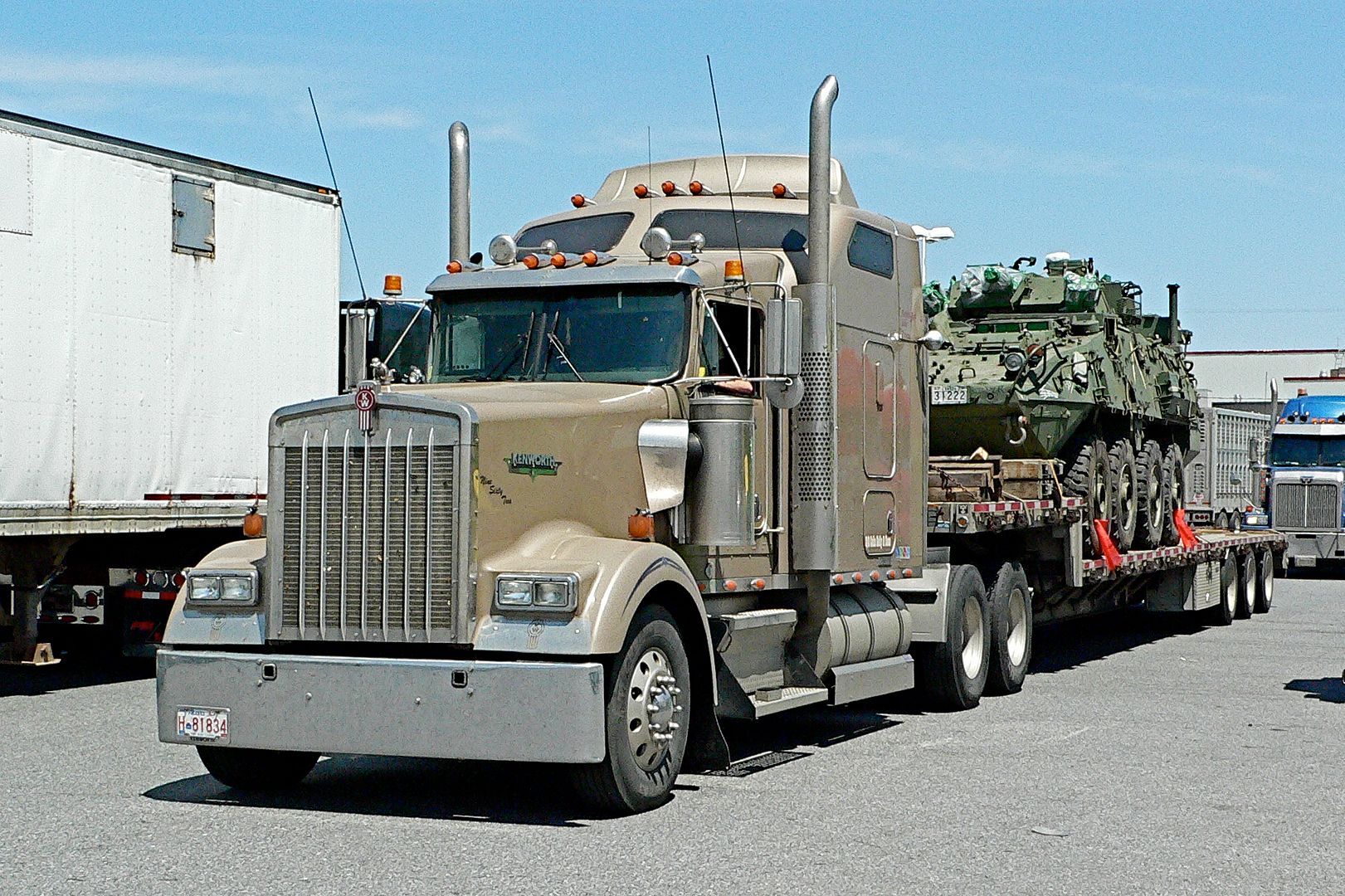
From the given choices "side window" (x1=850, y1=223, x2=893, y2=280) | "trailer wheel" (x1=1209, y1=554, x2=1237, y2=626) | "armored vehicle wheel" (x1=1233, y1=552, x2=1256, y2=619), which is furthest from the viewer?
"armored vehicle wheel" (x1=1233, y1=552, x2=1256, y2=619)

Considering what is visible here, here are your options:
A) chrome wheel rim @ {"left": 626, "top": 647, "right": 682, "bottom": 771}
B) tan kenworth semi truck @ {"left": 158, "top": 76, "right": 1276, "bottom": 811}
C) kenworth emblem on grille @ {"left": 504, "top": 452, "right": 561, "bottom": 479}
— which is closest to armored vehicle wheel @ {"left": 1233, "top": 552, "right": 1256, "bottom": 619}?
tan kenworth semi truck @ {"left": 158, "top": 76, "right": 1276, "bottom": 811}

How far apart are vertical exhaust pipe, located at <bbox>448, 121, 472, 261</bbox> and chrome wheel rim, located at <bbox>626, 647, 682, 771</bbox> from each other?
3801 millimetres

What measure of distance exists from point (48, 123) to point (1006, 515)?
7.30 metres

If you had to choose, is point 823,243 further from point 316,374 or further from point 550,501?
point 316,374

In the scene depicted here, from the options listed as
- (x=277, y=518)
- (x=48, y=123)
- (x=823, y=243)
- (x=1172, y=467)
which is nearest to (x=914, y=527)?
(x=823, y=243)

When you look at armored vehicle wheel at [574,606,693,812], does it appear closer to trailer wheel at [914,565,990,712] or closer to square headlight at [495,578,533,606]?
square headlight at [495,578,533,606]

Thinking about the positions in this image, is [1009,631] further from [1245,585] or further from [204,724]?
[1245,585]

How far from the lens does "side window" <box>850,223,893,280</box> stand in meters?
11.0

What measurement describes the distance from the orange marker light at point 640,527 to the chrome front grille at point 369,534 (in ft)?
3.46

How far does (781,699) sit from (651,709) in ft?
5.49

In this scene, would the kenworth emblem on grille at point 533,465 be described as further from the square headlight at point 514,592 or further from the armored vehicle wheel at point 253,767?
the armored vehicle wheel at point 253,767

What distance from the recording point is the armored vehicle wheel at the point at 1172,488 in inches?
752

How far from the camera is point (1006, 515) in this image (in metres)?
13.6

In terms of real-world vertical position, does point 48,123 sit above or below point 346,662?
above
